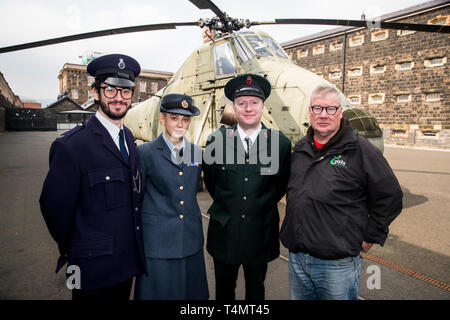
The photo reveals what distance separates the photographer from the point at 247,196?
227 cm

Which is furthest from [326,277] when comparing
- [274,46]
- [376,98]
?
[376,98]

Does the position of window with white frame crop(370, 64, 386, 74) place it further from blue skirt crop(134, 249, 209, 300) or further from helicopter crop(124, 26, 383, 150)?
blue skirt crop(134, 249, 209, 300)

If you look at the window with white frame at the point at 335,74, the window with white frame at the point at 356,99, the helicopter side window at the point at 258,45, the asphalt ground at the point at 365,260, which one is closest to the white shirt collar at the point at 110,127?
the asphalt ground at the point at 365,260

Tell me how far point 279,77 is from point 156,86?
56.4 meters

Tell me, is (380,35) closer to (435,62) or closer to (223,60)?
(435,62)

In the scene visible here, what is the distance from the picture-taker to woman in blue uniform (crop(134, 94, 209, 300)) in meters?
2.11

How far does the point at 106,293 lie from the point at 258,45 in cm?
600

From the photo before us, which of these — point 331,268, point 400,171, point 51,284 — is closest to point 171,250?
point 331,268

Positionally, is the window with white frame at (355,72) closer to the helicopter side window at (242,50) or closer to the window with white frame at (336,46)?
the window with white frame at (336,46)

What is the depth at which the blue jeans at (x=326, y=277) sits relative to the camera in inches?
74.1

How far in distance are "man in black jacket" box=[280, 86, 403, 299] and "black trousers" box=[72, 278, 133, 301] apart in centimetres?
131

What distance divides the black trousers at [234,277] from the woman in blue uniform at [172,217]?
14 centimetres

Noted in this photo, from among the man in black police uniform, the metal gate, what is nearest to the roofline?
→ the man in black police uniform

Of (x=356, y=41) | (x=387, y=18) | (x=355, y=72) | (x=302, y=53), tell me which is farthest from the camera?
(x=302, y=53)
